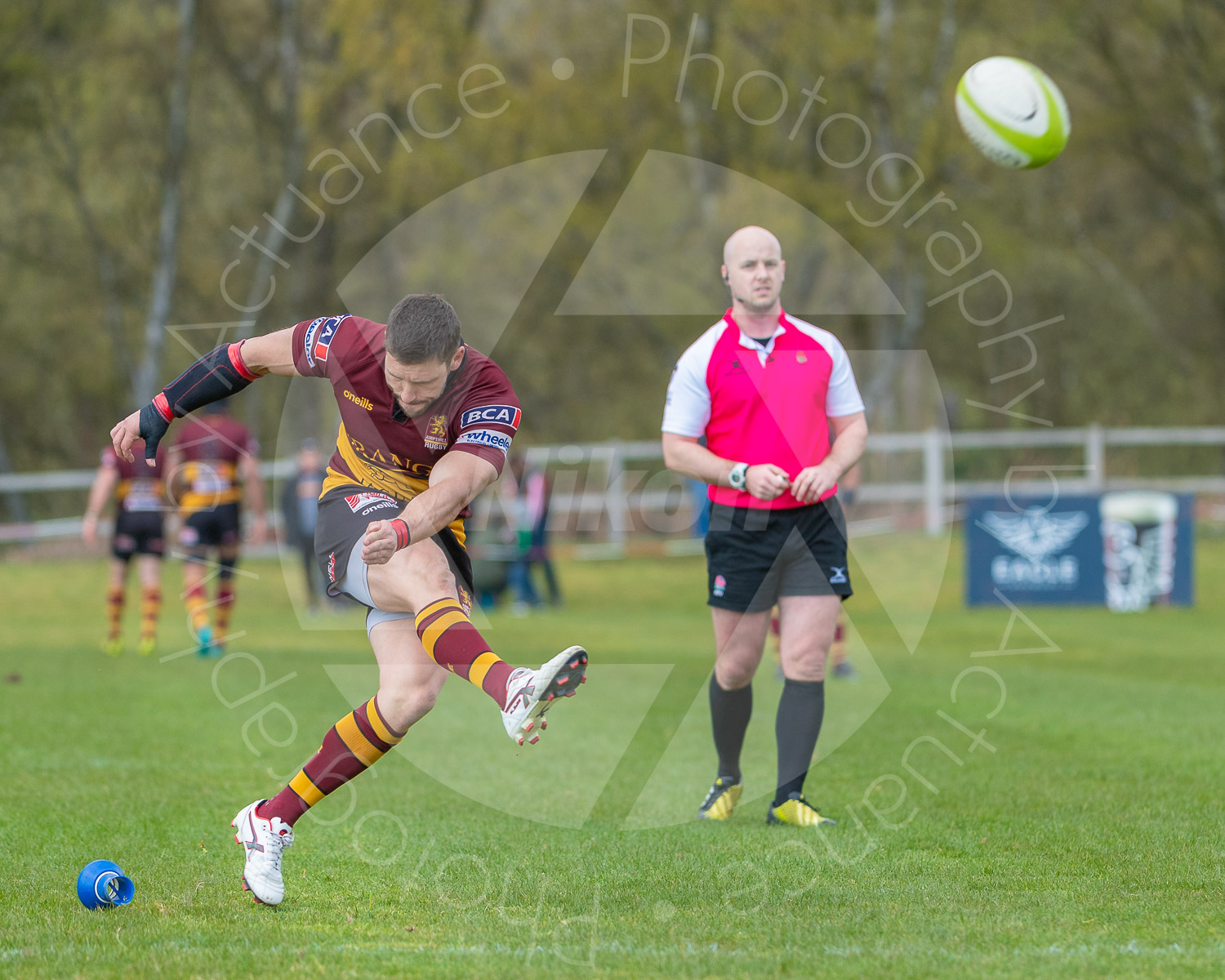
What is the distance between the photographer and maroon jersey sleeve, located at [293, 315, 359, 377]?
496cm

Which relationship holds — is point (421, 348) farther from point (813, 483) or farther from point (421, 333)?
point (813, 483)

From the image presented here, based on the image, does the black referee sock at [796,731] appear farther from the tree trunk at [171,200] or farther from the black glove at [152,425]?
the tree trunk at [171,200]

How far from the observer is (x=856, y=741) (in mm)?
8281

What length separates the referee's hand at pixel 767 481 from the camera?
18.7ft

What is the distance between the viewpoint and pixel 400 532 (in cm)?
448

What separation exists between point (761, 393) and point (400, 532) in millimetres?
2114

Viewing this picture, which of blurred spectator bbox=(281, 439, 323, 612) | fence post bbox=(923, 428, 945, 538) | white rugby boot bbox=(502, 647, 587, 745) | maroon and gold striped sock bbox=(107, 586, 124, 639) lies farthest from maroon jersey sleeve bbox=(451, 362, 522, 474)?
fence post bbox=(923, 428, 945, 538)

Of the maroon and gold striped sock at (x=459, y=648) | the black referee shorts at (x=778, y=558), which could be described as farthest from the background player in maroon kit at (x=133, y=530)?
the maroon and gold striped sock at (x=459, y=648)

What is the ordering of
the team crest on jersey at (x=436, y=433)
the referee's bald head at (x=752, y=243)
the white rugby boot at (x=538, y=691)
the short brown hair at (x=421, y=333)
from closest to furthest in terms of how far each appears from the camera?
the white rugby boot at (x=538, y=691) < the short brown hair at (x=421, y=333) < the team crest on jersey at (x=436, y=433) < the referee's bald head at (x=752, y=243)

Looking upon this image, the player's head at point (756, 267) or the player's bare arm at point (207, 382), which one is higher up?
the player's head at point (756, 267)

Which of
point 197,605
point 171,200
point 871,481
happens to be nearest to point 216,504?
point 197,605

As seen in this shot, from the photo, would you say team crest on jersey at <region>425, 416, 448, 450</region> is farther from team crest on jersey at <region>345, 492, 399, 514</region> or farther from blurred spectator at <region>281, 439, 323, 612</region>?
blurred spectator at <region>281, 439, 323, 612</region>

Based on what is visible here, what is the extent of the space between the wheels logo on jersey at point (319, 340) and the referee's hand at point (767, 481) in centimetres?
181

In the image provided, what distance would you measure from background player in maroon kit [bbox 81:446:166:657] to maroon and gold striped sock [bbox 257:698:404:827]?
8.88 metres
